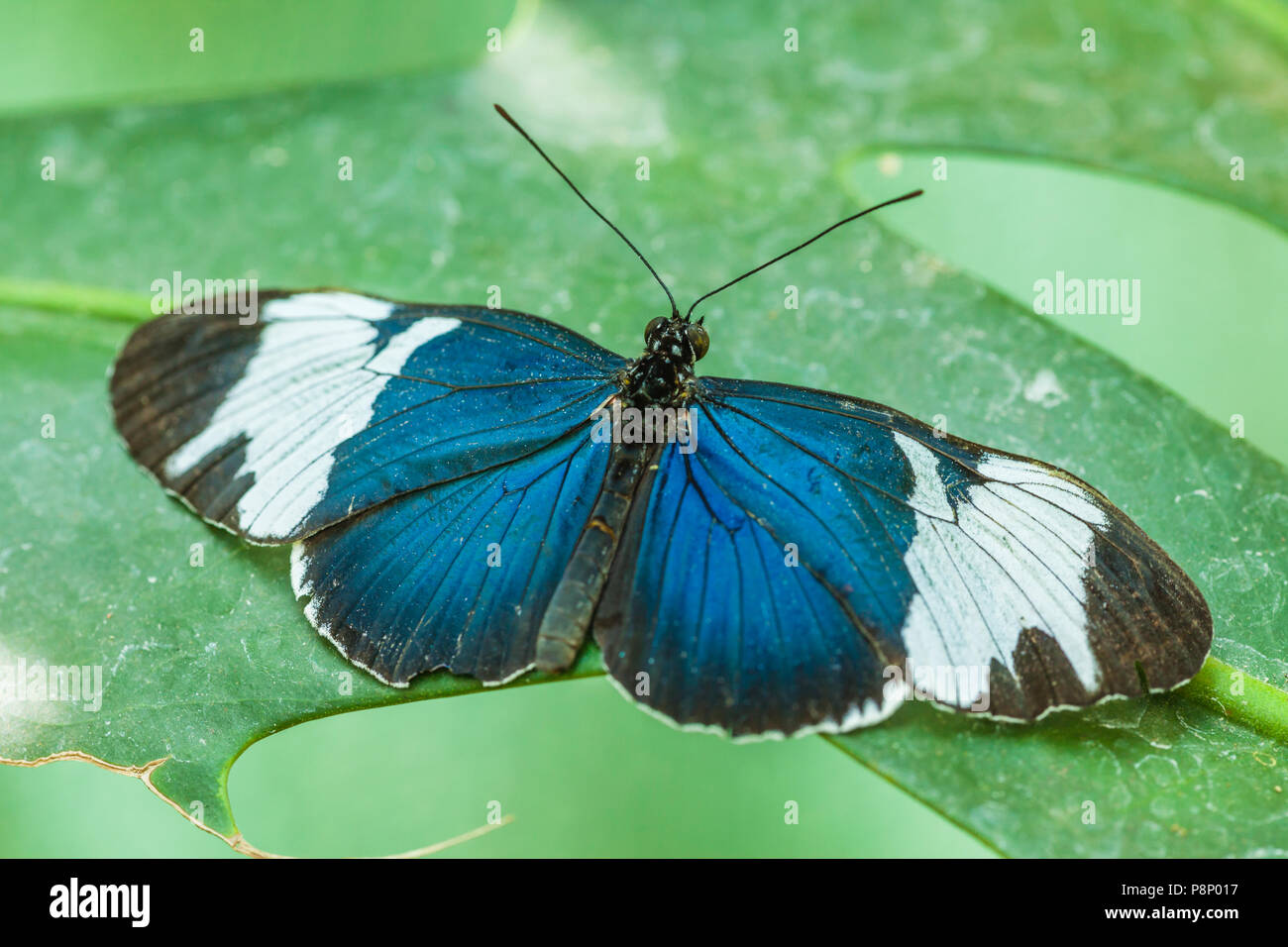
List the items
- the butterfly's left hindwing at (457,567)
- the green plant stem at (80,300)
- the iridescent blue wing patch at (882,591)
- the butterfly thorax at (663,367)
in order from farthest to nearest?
the green plant stem at (80,300)
the butterfly thorax at (663,367)
the butterfly's left hindwing at (457,567)
the iridescent blue wing patch at (882,591)

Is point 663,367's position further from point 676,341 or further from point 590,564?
point 590,564

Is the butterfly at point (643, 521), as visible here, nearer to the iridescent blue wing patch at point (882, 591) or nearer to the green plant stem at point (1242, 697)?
the iridescent blue wing patch at point (882, 591)

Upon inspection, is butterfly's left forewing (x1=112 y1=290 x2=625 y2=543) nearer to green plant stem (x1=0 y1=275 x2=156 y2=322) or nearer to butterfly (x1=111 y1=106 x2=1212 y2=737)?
butterfly (x1=111 y1=106 x2=1212 y2=737)

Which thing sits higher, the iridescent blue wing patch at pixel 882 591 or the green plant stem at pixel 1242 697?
the iridescent blue wing patch at pixel 882 591

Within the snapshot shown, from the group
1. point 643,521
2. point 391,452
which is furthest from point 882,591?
point 391,452

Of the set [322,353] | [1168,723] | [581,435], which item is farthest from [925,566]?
[322,353]

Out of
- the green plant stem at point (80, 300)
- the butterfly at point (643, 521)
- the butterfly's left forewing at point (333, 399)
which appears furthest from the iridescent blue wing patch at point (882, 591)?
the green plant stem at point (80, 300)

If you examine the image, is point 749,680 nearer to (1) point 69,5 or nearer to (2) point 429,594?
(2) point 429,594
